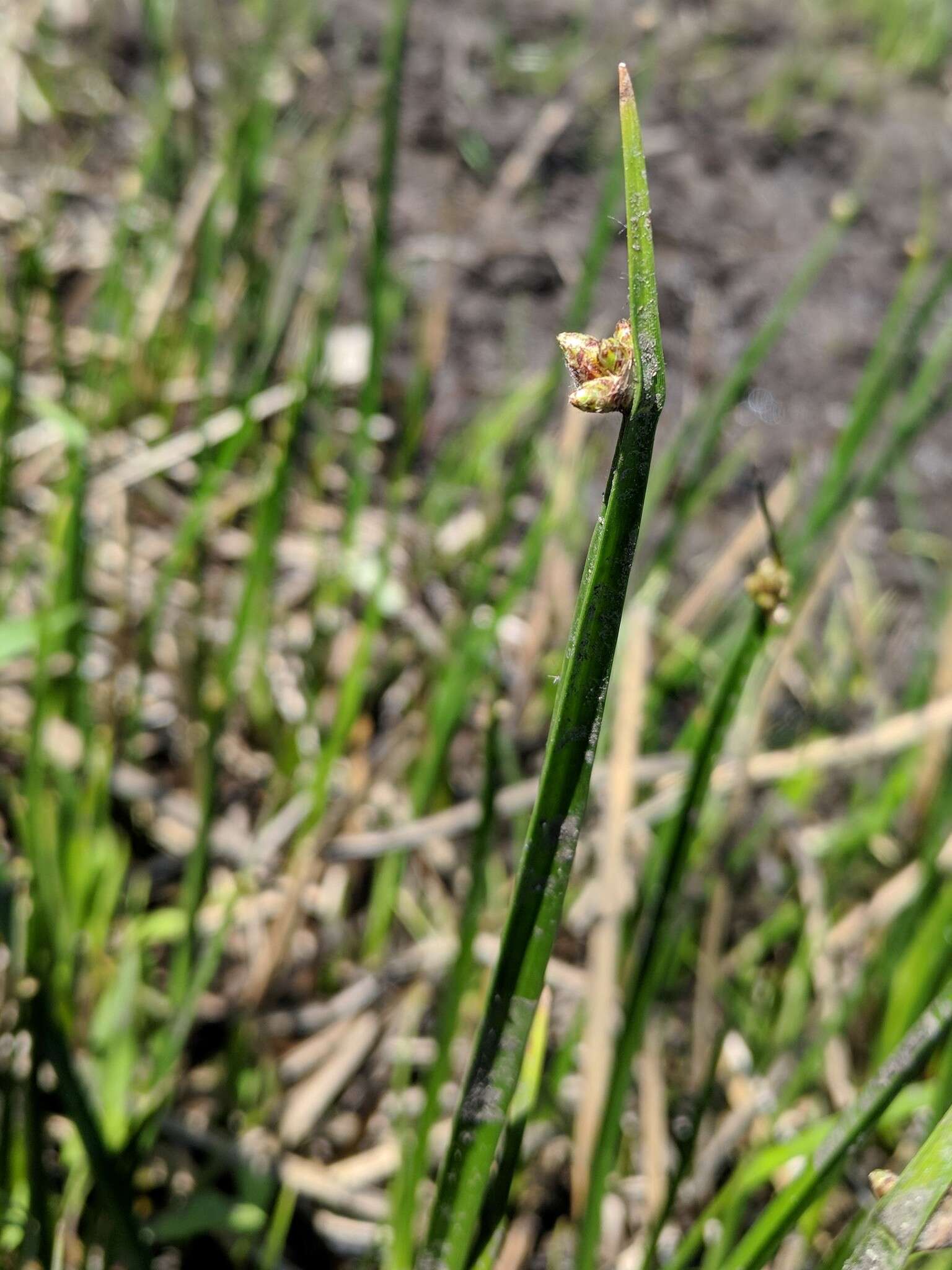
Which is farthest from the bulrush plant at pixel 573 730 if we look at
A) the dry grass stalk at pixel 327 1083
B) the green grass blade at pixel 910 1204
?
the dry grass stalk at pixel 327 1083

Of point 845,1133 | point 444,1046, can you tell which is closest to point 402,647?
point 444,1046

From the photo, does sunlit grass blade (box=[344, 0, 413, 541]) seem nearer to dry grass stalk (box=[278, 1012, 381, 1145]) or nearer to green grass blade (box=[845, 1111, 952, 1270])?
dry grass stalk (box=[278, 1012, 381, 1145])

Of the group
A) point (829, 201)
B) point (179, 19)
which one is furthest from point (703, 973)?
point (179, 19)

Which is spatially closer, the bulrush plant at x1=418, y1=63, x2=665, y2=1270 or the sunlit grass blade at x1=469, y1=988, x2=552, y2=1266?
the bulrush plant at x1=418, y1=63, x2=665, y2=1270

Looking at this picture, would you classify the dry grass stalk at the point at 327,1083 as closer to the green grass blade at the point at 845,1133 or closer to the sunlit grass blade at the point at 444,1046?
the sunlit grass blade at the point at 444,1046

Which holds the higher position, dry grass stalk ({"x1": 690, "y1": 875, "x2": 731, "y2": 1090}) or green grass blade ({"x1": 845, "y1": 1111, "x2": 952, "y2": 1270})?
green grass blade ({"x1": 845, "y1": 1111, "x2": 952, "y2": 1270})

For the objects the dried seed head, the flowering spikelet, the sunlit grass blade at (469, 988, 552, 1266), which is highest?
the flowering spikelet

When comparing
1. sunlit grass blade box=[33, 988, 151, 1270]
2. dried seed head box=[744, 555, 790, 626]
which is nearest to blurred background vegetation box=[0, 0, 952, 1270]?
sunlit grass blade box=[33, 988, 151, 1270]
